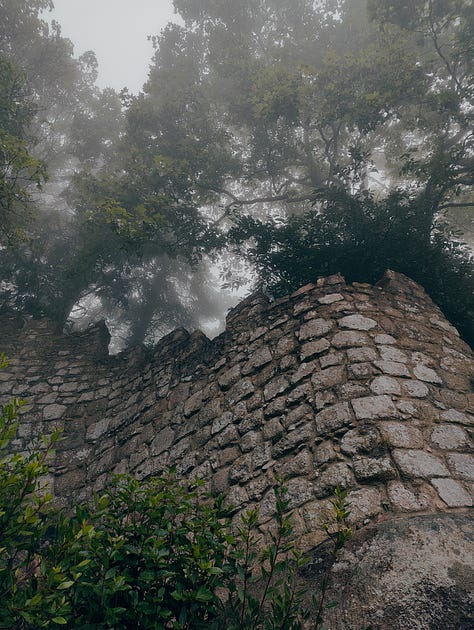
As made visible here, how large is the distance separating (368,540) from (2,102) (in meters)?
9.78

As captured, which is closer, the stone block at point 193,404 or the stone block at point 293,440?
the stone block at point 293,440

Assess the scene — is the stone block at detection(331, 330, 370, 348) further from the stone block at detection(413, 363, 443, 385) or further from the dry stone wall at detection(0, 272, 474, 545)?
the stone block at detection(413, 363, 443, 385)

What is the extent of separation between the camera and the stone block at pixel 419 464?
225 cm

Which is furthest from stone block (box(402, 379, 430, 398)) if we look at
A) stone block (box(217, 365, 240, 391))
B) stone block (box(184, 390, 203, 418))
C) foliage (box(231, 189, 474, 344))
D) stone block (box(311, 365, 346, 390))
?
stone block (box(184, 390, 203, 418))

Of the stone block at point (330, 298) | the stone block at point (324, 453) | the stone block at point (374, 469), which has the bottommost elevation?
the stone block at point (374, 469)

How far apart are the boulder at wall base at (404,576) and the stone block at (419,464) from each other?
27cm

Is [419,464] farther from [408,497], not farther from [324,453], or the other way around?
[324,453]

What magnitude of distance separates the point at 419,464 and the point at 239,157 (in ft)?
33.8

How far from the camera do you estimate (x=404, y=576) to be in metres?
1.75

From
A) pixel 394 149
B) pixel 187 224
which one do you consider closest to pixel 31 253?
pixel 187 224

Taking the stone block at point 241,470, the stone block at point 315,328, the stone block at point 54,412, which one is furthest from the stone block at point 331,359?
the stone block at point 54,412

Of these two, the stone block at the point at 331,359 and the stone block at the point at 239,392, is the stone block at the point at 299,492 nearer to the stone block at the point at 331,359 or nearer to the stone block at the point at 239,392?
the stone block at the point at 331,359

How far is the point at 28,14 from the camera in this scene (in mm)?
11164

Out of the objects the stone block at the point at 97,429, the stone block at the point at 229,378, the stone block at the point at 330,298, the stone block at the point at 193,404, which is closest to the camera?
the stone block at the point at 330,298
